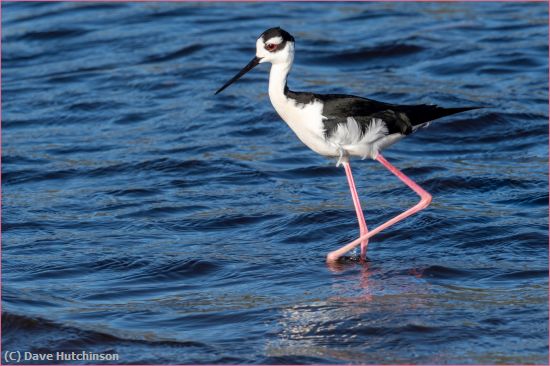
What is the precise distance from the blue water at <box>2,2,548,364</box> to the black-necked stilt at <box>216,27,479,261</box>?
0.77 meters

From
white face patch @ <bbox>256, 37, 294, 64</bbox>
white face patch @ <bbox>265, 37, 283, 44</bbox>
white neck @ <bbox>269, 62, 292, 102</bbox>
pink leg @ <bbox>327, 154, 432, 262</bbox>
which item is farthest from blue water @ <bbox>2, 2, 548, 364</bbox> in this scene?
white face patch @ <bbox>265, 37, 283, 44</bbox>

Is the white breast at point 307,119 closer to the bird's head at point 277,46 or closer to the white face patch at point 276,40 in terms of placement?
the bird's head at point 277,46

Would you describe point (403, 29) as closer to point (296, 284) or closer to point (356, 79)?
point (356, 79)

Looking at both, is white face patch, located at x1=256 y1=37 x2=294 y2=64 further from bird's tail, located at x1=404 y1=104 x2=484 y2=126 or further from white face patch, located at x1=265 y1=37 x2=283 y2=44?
bird's tail, located at x1=404 y1=104 x2=484 y2=126

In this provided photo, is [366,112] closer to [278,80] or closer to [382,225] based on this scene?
[278,80]

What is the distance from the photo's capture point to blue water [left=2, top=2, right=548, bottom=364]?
6.51m

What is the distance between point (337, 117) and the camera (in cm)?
759

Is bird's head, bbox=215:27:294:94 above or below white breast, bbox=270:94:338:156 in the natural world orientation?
above

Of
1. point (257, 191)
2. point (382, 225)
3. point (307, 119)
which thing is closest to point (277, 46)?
point (307, 119)

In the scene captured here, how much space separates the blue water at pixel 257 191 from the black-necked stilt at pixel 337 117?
775mm

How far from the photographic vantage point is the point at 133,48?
48.4 feet

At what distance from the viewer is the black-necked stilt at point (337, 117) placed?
299 inches

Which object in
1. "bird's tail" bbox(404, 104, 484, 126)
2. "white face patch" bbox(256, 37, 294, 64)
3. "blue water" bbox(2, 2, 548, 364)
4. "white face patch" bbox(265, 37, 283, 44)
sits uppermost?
"white face patch" bbox(265, 37, 283, 44)

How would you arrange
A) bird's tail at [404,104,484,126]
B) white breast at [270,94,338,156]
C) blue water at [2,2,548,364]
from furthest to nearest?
1. bird's tail at [404,104,484,126]
2. white breast at [270,94,338,156]
3. blue water at [2,2,548,364]
